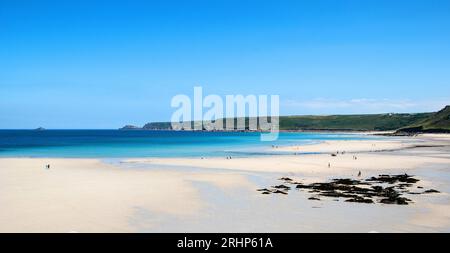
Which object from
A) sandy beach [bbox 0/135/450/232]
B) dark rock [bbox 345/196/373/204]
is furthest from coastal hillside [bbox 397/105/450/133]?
dark rock [bbox 345/196/373/204]

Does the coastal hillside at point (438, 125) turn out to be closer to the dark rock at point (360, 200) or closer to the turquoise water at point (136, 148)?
the turquoise water at point (136, 148)

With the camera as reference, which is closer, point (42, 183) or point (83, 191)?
point (83, 191)

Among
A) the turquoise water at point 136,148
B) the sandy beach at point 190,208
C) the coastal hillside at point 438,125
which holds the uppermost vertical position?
the coastal hillside at point 438,125

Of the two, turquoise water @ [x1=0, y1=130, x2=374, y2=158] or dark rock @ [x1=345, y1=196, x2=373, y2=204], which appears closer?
dark rock @ [x1=345, y1=196, x2=373, y2=204]

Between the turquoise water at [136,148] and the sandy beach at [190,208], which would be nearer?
the sandy beach at [190,208]

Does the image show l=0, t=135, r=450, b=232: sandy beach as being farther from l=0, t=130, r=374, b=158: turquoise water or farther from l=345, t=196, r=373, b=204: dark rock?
l=0, t=130, r=374, b=158: turquoise water

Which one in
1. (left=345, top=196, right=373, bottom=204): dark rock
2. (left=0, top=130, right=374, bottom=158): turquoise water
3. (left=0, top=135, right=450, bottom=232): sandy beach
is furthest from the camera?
(left=0, top=130, right=374, bottom=158): turquoise water

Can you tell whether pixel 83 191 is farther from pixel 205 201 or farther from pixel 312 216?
pixel 312 216

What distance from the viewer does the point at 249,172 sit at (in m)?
39.6

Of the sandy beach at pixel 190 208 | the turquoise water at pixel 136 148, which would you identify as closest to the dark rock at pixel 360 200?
the sandy beach at pixel 190 208

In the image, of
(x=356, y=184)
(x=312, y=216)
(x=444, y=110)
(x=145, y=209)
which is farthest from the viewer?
(x=444, y=110)

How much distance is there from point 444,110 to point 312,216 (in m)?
179
